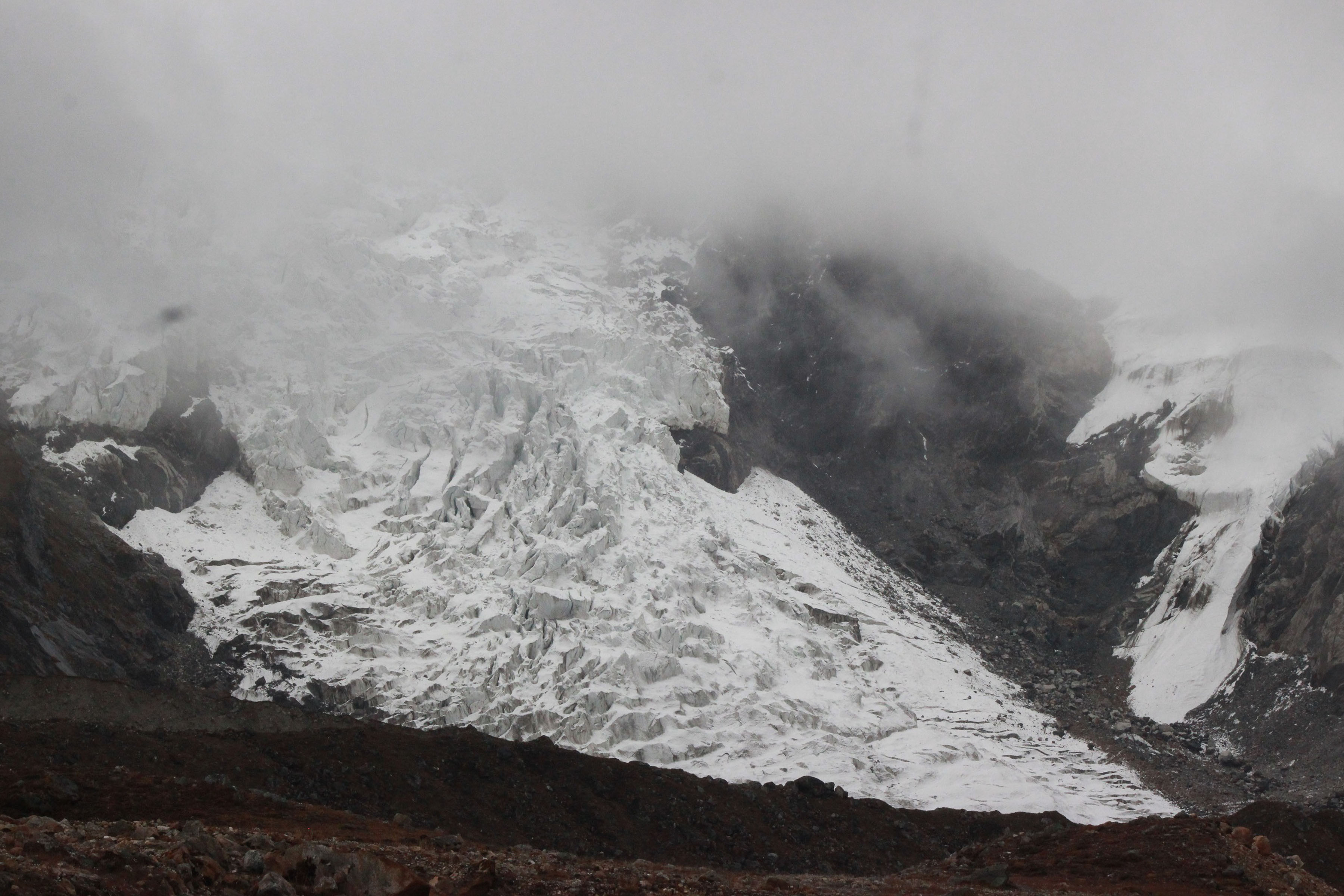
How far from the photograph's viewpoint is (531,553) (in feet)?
314

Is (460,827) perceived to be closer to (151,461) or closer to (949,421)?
(151,461)

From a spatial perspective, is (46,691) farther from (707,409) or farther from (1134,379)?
(1134,379)

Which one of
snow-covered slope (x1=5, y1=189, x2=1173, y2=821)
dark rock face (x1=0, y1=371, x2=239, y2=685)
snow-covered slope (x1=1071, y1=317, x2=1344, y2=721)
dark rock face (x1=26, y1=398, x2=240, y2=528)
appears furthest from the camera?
snow-covered slope (x1=1071, y1=317, x2=1344, y2=721)

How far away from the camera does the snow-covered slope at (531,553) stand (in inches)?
3307

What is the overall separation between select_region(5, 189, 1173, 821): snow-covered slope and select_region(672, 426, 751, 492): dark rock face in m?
2.09

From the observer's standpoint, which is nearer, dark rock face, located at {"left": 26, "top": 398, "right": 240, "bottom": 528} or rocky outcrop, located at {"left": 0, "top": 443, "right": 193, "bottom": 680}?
rocky outcrop, located at {"left": 0, "top": 443, "right": 193, "bottom": 680}

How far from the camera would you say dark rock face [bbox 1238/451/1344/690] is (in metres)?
90.7

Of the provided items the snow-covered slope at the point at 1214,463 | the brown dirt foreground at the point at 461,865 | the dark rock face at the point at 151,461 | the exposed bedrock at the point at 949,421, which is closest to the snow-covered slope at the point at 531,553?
the dark rock face at the point at 151,461

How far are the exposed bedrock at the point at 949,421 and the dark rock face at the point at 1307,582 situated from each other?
556 inches

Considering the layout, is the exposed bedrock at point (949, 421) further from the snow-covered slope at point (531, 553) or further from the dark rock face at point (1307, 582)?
the dark rock face at point (1307, 582)

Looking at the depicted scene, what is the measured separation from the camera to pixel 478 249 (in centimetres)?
13625

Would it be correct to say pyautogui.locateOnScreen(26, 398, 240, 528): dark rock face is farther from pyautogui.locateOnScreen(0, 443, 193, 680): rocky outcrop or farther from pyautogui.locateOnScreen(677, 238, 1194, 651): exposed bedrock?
pyautogui.locateOnScreen(677, 238, 1194, 651): exposed bedrock

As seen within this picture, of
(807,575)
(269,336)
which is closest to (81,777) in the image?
(807,575)

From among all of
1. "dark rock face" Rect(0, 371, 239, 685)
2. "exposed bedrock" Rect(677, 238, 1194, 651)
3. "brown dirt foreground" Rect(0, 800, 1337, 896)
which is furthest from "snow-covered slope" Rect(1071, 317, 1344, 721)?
"dark rock face" Rect(0, 371, 239, 685)
